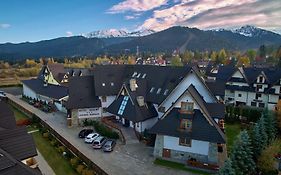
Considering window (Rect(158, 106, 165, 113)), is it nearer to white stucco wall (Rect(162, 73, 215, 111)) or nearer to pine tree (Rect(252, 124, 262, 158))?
white stucco wall (Rect(162, 73, 215, 111))

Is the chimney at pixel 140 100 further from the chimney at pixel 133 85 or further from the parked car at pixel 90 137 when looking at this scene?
the parked car at pixel 90 137

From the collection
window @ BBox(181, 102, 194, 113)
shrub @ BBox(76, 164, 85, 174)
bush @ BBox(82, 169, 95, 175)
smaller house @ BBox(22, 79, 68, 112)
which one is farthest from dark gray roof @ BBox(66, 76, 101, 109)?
window @ BBox(181, 102, 194, 113)

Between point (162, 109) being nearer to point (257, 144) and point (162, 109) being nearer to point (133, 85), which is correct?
point (133, 85)

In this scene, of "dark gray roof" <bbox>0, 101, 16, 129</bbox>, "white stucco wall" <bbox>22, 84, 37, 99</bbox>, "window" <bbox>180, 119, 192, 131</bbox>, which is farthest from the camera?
"white stucco wall" <bbox>22, 84, 37, 99</bbox>

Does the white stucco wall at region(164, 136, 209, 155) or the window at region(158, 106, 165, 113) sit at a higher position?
the window at region(158, 106, 165, 113)

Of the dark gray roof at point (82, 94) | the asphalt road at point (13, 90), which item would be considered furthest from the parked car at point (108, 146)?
the asphalt road at point (13, 90)

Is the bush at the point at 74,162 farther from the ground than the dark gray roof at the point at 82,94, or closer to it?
closer to it

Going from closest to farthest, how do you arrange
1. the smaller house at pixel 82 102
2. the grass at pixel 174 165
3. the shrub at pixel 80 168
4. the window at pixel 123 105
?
the shrub at pixel 80 168, the grass at pixel 174 165, the window at pixel 123 105, the smaller house at pixel 82 102
